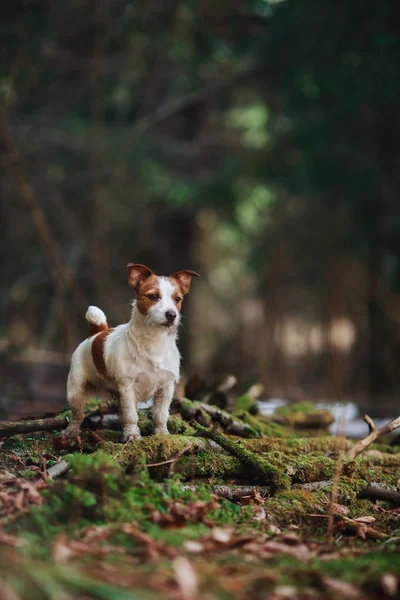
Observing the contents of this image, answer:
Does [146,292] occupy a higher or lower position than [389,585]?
higher

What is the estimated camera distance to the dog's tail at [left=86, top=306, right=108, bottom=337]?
15.4ft

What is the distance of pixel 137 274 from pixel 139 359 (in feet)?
1.76

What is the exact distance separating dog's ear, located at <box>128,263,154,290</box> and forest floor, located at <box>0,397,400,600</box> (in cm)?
97

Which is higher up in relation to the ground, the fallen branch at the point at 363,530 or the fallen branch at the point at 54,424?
the fallen branch at the point at 54,424

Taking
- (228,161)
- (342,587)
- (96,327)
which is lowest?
(342,587)

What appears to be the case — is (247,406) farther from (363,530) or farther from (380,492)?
(363,530)

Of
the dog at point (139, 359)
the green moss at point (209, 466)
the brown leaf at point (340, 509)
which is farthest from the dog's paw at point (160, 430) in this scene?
the brown leaf at point (340, 509)

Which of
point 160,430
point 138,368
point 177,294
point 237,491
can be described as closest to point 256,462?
point 237,491

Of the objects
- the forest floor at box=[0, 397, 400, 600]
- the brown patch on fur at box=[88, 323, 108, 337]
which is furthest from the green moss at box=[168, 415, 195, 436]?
the brown patch on fur at box=[88, 323, 108, 337]

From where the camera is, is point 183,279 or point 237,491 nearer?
point 237,491

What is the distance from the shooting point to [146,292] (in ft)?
13.8

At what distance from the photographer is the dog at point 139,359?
418 centimetres

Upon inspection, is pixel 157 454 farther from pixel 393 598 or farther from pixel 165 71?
pixel 165 71

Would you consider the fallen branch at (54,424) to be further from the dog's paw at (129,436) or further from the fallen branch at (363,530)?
the fallen branch at (363,530)
